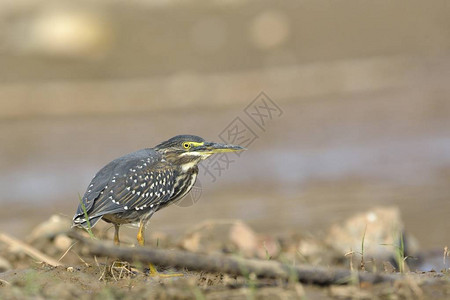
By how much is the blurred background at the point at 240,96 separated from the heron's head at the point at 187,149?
469 centimetres

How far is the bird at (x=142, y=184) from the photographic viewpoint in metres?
6.70

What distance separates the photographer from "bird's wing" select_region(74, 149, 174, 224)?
668 cm

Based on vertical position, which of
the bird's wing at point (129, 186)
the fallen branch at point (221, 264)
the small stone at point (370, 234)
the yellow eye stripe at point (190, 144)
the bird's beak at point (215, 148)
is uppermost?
the yellow eye stripe at point (190, 144)

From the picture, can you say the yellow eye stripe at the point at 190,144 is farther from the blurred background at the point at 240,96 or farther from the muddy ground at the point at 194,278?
the blurred background at the point at 240,96

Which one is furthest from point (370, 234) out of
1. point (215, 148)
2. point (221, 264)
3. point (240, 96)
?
point (240, 96)

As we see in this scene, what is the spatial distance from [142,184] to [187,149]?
2.35 ft

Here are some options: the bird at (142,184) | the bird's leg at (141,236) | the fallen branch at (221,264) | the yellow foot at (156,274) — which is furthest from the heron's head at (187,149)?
the fallen branch at (221,264)

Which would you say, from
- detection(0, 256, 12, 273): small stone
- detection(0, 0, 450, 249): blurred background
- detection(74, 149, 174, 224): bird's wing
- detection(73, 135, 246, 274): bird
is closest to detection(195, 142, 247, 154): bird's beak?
detection(73, 135, 246, 274): bird

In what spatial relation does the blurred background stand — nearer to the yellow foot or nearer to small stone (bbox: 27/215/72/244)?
small stone (bbox: 27/215/72/244)

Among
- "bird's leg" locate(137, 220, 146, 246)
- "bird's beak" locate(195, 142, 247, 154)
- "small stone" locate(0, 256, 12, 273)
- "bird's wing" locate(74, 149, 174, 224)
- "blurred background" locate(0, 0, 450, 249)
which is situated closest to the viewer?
"bird's wing" locate(74, 149, 174, 224)

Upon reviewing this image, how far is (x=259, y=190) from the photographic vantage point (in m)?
13.9

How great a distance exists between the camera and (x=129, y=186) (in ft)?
22.7

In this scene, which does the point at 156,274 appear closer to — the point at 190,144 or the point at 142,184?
the point at 142,184

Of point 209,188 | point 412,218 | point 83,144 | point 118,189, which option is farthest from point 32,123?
point 118,189
